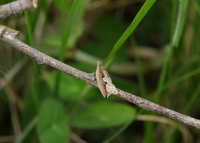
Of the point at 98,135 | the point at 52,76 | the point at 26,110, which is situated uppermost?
the point at 52,76

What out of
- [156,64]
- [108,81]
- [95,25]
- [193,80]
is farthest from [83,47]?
[108,81]

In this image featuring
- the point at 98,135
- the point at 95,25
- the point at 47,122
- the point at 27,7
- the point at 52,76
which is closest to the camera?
the point at 27,7

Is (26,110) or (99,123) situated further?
(26,110)

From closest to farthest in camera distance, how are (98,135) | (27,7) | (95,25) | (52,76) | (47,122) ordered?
(27,7) → (47,122) → (52,76) → (98,135) → (95,25)

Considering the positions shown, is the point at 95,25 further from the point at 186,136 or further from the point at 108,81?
the point at 108,81

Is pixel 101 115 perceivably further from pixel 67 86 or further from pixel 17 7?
pixel 17 7

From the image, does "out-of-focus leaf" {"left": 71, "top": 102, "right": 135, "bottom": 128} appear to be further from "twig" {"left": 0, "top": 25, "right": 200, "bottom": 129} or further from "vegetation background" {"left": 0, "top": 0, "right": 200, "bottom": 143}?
"twig" {"left": 0, "top": 25, "right": 200, "bottom": 129}

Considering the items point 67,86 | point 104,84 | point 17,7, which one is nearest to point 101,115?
point 67,86
